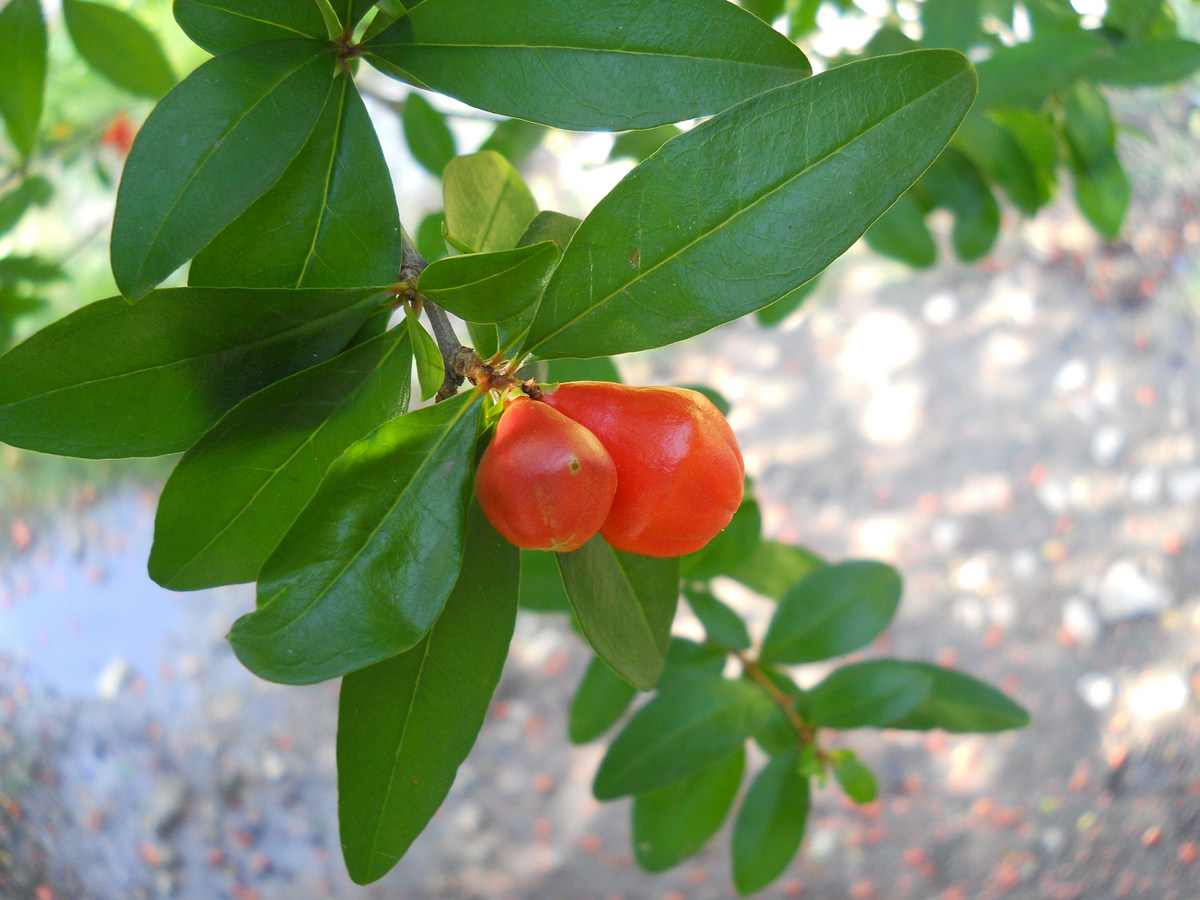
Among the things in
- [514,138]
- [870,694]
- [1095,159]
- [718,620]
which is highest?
[514,138]

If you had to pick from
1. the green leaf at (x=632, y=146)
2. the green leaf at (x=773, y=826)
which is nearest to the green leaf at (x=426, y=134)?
the green leaf at (x=632, y=146)

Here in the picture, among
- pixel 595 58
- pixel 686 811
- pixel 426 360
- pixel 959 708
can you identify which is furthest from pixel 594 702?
pixel 595 58

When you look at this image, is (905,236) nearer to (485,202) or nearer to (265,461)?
(485,202)

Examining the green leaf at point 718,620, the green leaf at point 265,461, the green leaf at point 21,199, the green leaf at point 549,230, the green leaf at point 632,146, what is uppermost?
the green leaf at point 21,199

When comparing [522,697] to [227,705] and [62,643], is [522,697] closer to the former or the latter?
[227,705]

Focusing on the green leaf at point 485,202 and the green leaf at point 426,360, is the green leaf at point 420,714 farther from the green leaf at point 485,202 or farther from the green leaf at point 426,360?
the green leaf at point 485,202

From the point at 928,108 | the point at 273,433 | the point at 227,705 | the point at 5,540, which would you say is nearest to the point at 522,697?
the point at 227,705
